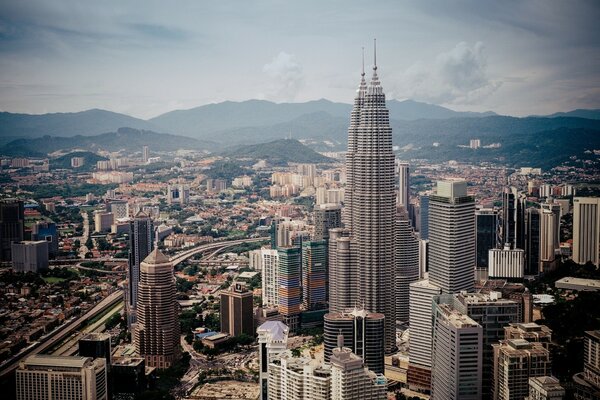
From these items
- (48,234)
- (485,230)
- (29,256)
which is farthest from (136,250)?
(485,230)

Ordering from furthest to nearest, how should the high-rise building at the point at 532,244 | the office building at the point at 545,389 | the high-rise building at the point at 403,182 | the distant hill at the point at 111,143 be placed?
1. the high-rise building at the point at 403,182
2. the distant hill at the point at 111,143
3. the high-rise building at the point at 532,244
4. the office building at the point at 545,389

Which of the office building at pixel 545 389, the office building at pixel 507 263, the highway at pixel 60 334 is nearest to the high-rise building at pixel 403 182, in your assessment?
the office building at pixel 507 263

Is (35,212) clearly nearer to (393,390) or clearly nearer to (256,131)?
(393,390)

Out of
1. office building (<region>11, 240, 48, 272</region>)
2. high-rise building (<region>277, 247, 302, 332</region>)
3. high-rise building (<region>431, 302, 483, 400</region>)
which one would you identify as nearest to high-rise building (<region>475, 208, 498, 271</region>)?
high-rise building (<region>277, 247, 302, 332</region>)

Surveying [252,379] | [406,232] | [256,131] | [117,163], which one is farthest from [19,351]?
[256,131]

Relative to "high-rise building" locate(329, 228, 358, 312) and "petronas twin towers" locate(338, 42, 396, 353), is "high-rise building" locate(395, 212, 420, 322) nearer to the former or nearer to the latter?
"petronas twin towers" locate(338, 42, 396, 353)

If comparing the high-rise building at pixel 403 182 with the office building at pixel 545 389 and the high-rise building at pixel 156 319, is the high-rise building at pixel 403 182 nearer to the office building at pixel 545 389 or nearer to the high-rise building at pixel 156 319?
the high-rise building at pixel 156 319

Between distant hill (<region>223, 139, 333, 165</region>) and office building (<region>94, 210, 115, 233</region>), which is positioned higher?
distant hill (<region>223, 139, 333, 165</region>)
